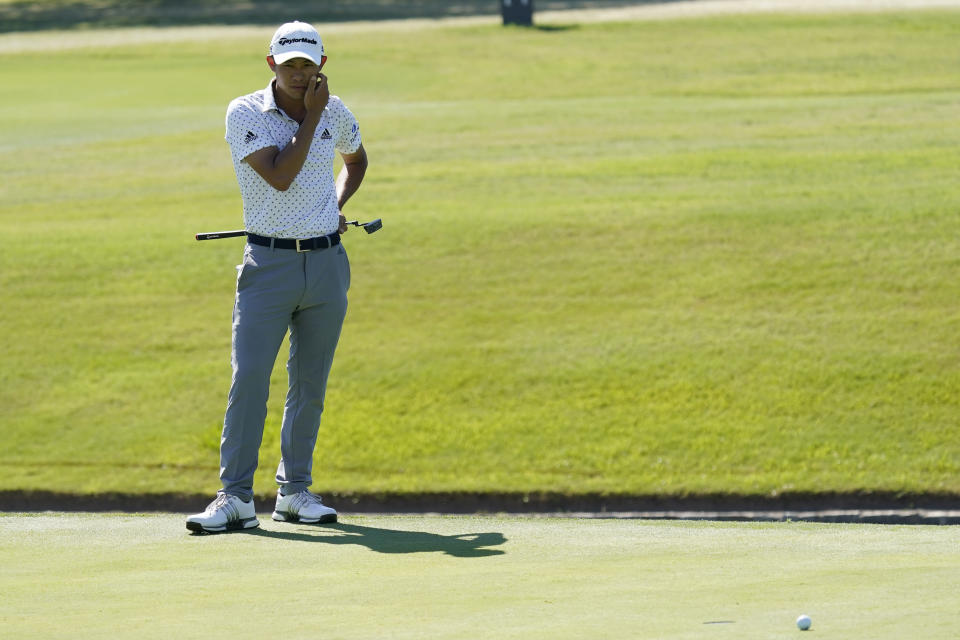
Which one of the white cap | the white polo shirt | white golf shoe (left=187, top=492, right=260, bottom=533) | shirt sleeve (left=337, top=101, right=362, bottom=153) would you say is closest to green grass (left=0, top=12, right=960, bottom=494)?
white golf shoe (left=187, top=492, right=260, bottom=533)

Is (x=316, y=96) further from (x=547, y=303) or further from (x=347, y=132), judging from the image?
(x=547, y=303)

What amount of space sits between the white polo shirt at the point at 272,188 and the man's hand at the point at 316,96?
0.18 meters

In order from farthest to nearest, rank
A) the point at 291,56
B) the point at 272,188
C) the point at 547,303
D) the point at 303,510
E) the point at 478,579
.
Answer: the point at 547,303 → the point at 303,510 → the point at 272,188 → the point at 291,56 → the point at 478,579

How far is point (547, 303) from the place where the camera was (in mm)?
13000

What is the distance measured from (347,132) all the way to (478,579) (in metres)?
2.38

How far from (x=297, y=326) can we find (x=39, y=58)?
30.6 m

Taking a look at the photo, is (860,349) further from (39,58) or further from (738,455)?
(39,58)

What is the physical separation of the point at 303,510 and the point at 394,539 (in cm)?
69

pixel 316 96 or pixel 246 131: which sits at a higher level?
pixel 316 96

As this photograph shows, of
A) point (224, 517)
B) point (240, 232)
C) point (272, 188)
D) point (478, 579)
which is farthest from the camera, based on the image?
point (240, 232)

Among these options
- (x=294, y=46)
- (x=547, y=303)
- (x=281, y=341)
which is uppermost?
(x=547, y=303)

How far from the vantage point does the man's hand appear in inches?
229

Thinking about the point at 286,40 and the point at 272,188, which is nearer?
the point at 286,40

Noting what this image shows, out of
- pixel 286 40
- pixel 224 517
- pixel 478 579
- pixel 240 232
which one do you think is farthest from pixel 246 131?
pixel 478 579
